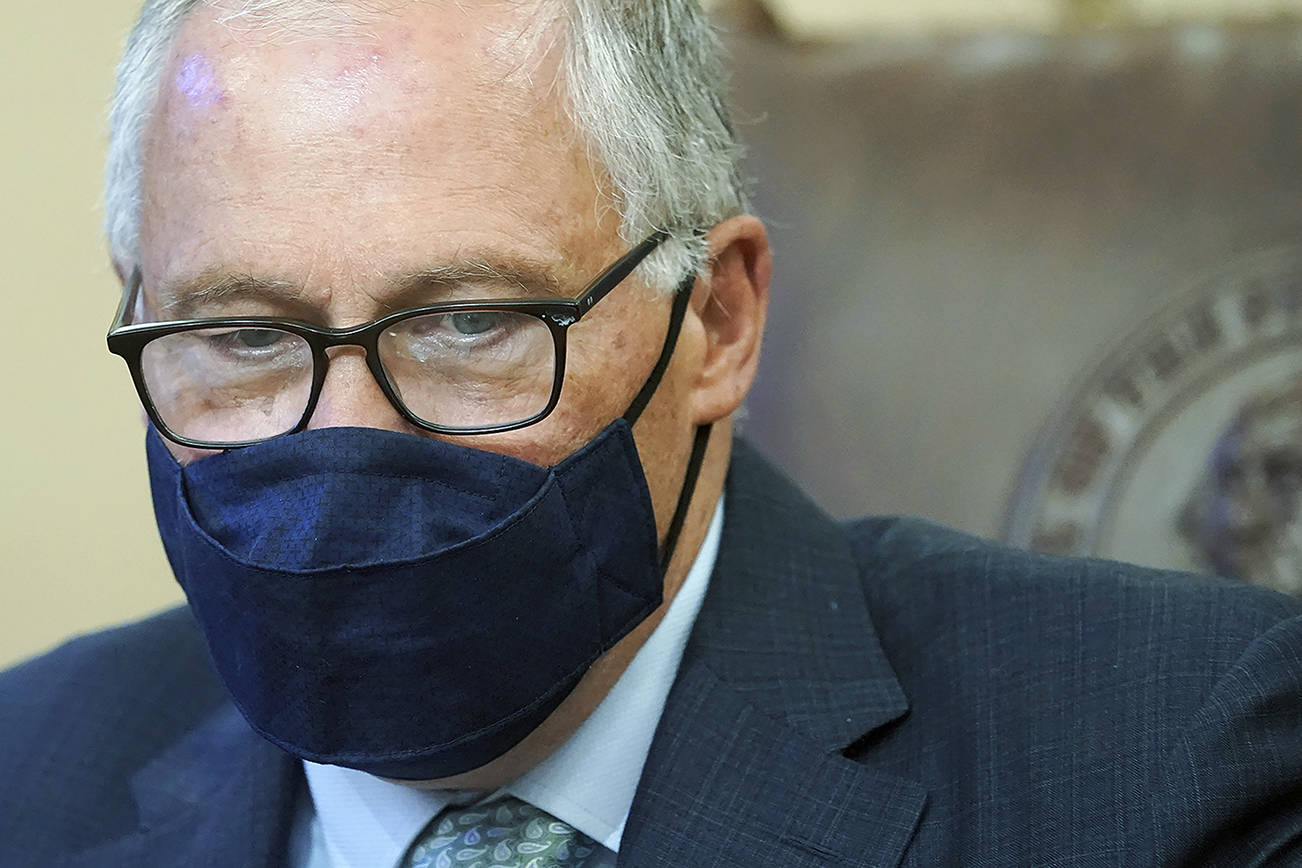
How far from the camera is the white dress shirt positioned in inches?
43.8

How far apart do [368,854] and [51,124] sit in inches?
46.1

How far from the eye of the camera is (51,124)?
→ 1887 mm

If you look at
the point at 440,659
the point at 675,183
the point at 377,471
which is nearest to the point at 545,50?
the point at 675,183

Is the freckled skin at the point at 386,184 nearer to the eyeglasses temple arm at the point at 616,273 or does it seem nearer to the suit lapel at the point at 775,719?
the eyeglasses temple arm at the point at 616,273

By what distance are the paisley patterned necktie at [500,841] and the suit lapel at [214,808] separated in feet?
0.48

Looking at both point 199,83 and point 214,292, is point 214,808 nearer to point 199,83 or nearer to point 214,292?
point 214,292

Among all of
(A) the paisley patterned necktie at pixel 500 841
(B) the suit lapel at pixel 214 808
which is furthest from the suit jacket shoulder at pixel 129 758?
(A) the paisley patterned necktie at pixel 500 841

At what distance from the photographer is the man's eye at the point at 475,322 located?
1017 millimetres

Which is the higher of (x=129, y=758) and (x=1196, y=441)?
(x=1196, y=441)

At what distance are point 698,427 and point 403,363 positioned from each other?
0.87 ft

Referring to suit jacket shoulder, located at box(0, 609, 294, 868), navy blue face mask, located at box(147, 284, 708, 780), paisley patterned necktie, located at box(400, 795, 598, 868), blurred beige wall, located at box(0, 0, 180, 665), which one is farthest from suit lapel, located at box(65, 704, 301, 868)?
blurred beige wall, located at box(0, 0, 180, 665)

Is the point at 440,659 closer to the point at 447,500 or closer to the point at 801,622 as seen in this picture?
the point at 447,500

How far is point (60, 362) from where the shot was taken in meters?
1.92

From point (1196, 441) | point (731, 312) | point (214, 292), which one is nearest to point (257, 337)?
point (214, 292)
